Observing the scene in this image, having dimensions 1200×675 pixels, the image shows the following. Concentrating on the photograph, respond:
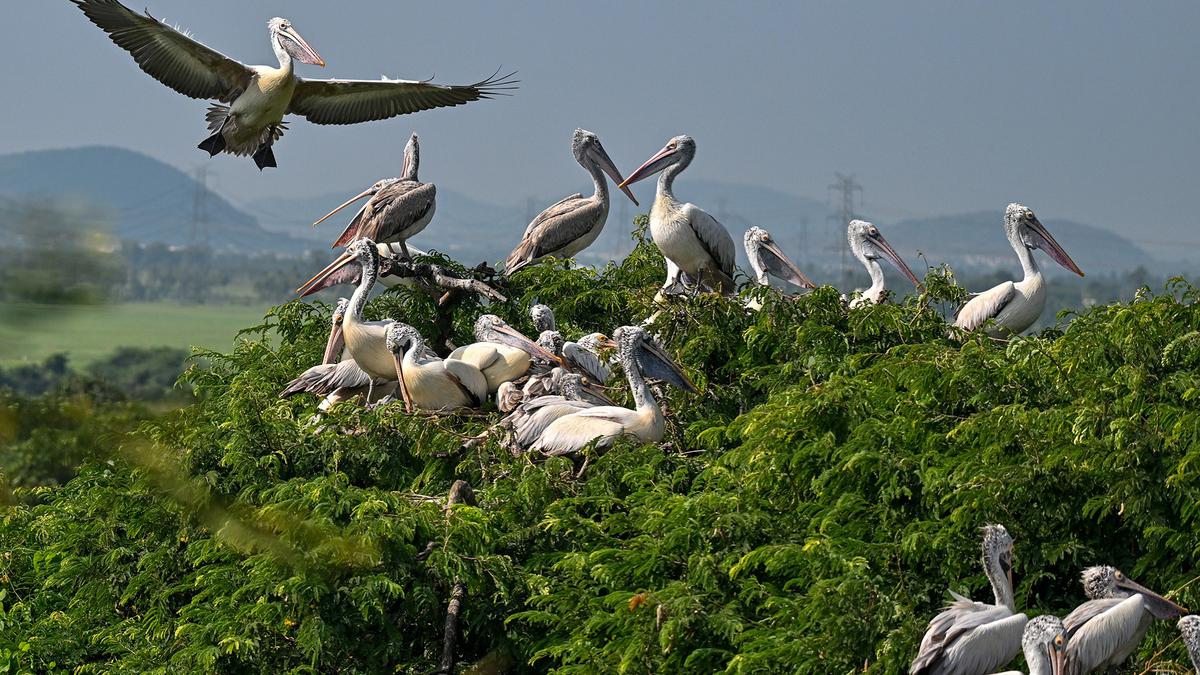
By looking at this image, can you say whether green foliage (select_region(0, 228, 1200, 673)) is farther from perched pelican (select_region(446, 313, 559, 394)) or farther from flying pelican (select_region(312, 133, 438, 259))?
flying pelican (select_region(312, 133, 438, 259))

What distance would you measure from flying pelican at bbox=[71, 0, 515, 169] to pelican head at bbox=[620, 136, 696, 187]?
5.39 ft

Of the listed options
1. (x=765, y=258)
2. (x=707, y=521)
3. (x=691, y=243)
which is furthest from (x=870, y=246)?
(x=707, y=521)

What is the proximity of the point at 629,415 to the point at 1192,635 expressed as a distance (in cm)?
361

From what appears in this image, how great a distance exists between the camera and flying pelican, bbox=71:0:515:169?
32.7 feet

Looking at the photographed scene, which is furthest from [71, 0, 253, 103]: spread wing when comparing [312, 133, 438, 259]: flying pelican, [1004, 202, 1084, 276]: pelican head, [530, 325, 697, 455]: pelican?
[1004, 202, 1084, 276]: pelican head

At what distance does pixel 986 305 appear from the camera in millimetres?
10922

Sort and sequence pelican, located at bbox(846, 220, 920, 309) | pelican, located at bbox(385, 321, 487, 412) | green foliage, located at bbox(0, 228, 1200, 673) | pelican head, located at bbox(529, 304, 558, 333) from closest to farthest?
green foliage, located at bbox(0, 228, 1200, 673) < pelican, located at bbox(385, 321, 487, 412) < pelican head, located at bbox(529, 304, 558, 333) < pelican, located at bbox(846, 220, 920, 309)

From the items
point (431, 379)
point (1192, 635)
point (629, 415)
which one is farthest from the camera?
point (431, 379)

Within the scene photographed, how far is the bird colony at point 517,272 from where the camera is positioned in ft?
25.5

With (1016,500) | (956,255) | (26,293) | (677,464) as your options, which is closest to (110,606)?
(677,464)

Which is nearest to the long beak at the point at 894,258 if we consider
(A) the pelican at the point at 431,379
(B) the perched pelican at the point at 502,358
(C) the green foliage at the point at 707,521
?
(C) the green foliage at the point at 707,521

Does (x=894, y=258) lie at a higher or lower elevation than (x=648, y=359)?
higher

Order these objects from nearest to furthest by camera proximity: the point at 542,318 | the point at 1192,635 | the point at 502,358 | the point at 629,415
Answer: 1. the point at 1192,635
2. the point at 629,415
3. the point at 502,358
4. the point at 542,318

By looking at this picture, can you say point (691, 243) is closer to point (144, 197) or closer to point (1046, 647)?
point (1046, 647)
